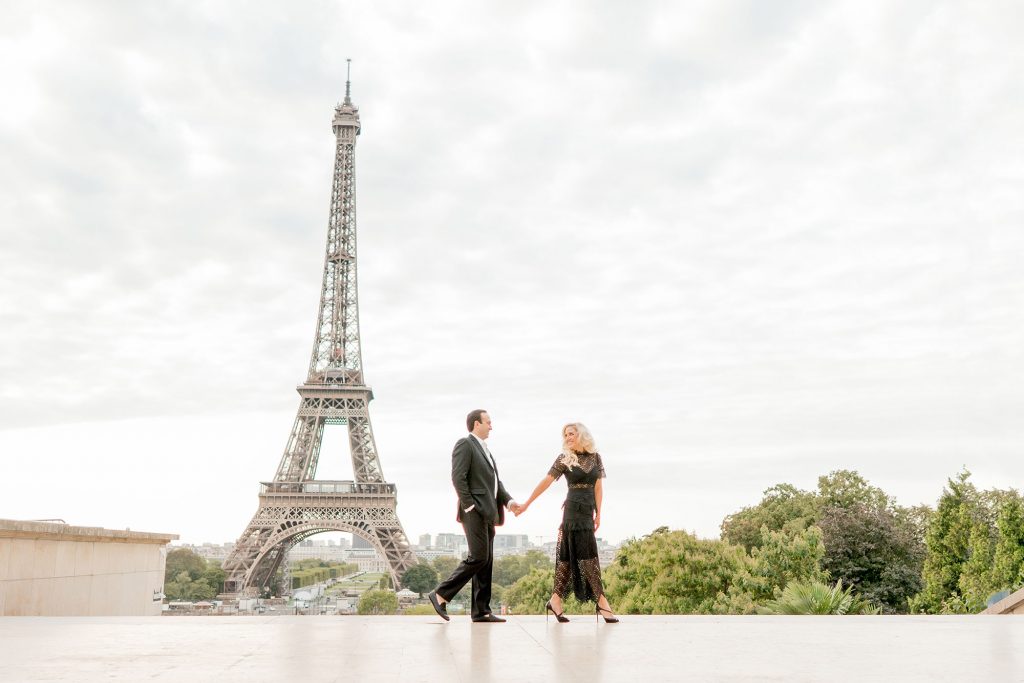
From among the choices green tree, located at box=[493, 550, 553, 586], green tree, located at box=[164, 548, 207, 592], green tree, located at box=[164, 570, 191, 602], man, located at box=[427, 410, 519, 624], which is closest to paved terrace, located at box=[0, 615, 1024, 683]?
man, located at box=[427, 410, 519, 624]

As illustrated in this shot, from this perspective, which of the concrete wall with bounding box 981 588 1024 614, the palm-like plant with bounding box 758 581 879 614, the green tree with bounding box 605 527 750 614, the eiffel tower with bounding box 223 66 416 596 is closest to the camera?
the palm-like plant with bounding box 758 581 879 614

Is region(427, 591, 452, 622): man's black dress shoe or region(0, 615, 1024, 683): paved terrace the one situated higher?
region(427, 591, 452, 622): man's black dress shoe

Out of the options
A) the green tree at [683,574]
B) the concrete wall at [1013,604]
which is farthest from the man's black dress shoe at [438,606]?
the green tree at [683,574]

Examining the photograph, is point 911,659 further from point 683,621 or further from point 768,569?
point 768,569

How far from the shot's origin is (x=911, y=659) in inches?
255

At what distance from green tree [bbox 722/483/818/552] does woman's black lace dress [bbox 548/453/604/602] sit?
1649 inches

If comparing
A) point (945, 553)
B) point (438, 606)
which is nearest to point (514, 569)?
point (945, 553)

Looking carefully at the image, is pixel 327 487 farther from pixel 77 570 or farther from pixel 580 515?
pixel 580 515

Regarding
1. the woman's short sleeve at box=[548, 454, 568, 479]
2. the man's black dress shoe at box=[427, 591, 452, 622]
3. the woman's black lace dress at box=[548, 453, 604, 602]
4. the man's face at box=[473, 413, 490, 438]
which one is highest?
the man's face at box=[473, 413, 490, 438]

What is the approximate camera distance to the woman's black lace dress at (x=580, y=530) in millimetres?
9572

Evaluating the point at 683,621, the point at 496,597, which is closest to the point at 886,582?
the point at 683,621

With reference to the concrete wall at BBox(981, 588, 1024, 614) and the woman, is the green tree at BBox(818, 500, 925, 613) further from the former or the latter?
the woman

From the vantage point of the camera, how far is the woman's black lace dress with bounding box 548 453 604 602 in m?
9.57

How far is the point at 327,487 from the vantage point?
196 ft
